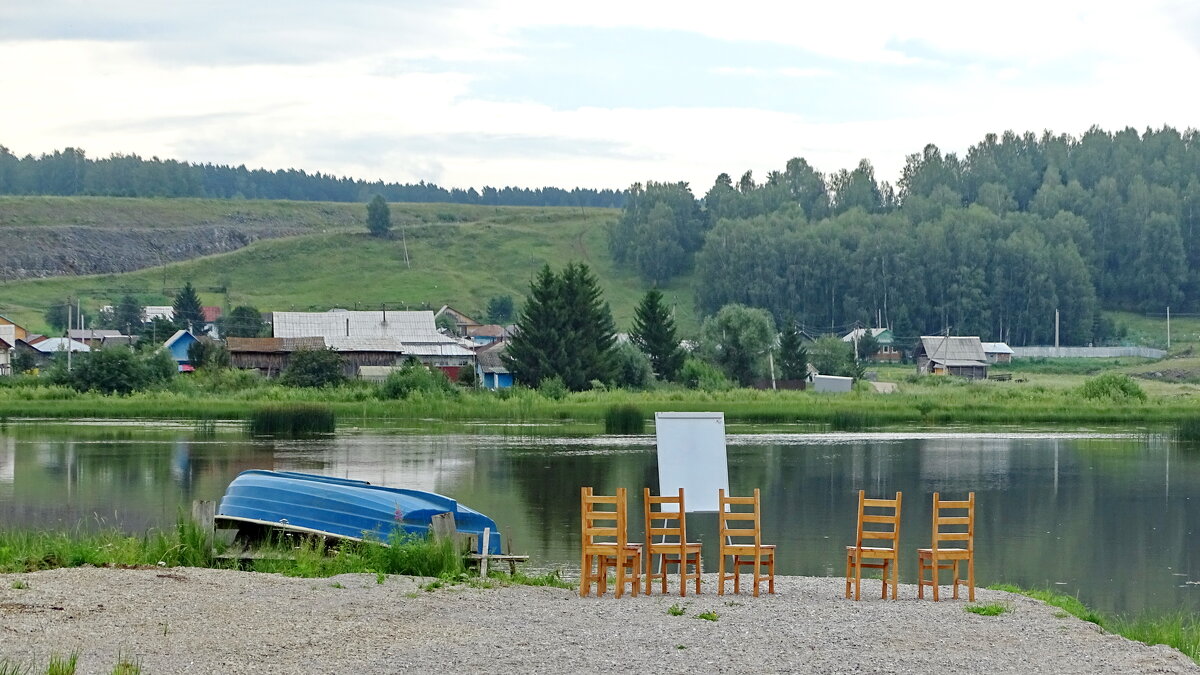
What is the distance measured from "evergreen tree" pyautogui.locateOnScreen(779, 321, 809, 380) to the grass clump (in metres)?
71.6

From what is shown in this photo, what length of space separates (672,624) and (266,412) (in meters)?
42.3

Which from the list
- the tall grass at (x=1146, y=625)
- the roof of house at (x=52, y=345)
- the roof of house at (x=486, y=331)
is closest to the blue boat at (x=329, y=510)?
the tall grass at (x=1146, y=625)

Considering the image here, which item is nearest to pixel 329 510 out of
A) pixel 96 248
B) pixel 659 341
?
pixel 659 341

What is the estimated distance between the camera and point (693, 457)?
17.8 m

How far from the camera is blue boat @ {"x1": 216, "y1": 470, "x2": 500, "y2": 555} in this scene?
68.7 ft

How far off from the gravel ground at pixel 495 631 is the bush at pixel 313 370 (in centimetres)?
5691

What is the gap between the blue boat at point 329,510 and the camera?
2095 cm

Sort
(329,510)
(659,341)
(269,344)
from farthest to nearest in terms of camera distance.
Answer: (269,344) < (659,341) < (329,510)

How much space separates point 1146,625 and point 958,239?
129 meters

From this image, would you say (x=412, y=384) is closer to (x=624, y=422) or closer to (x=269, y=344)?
(x=624, y=422)

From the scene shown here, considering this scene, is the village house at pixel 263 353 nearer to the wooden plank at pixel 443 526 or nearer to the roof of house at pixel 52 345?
the roof of house at pixel 52 345

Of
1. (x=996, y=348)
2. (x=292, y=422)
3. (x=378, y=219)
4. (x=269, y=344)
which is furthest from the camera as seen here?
(x=378, y=219)

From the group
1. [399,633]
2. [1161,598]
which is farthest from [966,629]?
[1161,598]

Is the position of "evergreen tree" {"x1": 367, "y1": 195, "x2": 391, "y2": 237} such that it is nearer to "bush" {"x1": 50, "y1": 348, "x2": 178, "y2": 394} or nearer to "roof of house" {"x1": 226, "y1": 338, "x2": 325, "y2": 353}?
"roof of house" {"x1": 226, "y1": 338, "x2": 325, "y2": 353}
